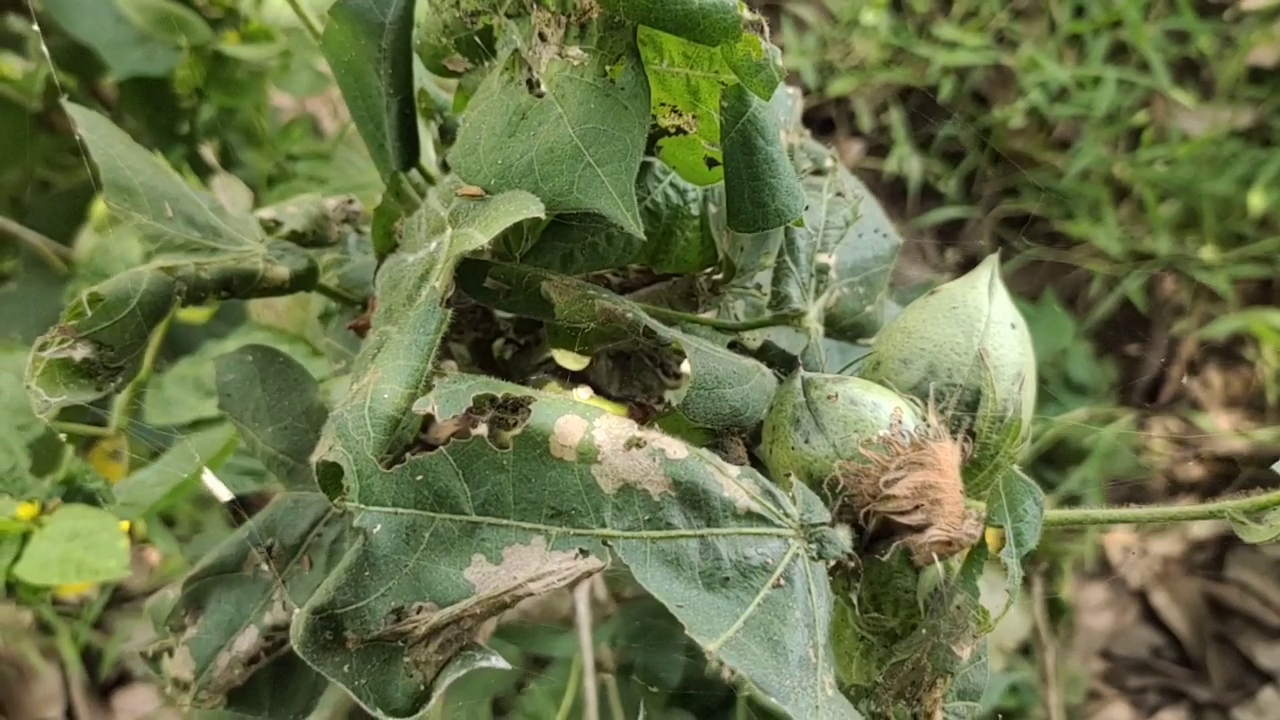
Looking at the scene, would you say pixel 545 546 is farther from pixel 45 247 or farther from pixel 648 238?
pixel 45 247

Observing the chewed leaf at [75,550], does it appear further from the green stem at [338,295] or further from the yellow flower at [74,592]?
the green stem at [338,295]

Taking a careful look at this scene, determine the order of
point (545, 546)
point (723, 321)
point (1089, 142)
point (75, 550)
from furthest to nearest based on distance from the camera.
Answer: point (1089, 142), point (75, 550), point (723, 321), point (545, 546)

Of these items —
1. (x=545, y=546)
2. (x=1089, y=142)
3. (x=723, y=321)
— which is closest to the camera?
(x=545, y=546)

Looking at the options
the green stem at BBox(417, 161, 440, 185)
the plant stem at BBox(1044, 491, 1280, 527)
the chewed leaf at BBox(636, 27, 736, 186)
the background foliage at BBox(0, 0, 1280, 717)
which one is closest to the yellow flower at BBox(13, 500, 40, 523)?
the background foliage at BBox(0, 0, 1280, 717)

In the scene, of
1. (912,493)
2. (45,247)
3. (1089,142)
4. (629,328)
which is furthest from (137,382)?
(1089,142)

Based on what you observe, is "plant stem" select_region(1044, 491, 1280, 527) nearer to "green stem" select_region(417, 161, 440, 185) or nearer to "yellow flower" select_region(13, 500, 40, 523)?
"green stem" select_region(417, 161, 440, 185)

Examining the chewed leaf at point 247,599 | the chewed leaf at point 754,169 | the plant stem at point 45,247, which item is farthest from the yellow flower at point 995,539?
the plant stem at point 45,247

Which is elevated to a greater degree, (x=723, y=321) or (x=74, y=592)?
(x=723, y=321)
